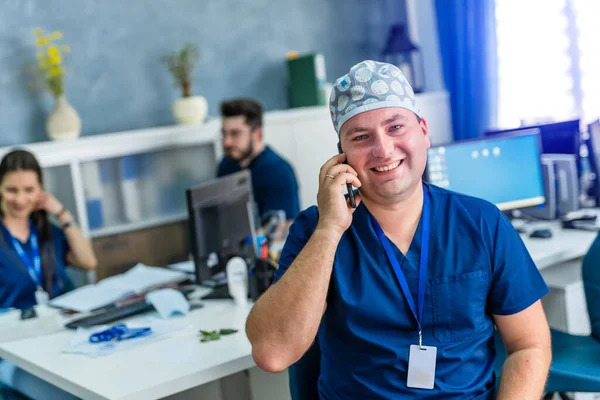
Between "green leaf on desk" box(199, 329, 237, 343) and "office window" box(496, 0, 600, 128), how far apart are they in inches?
116

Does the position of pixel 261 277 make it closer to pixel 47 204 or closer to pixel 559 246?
pixel 559 246

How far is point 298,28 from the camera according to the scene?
18.0 ft

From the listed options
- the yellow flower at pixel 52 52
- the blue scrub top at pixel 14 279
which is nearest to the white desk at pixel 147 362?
the blue scrub top at pixel 14 279

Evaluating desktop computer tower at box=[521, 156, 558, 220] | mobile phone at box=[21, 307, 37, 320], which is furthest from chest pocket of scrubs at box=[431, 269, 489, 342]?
desktop computer tower at box=[521, 156, 558, 220]

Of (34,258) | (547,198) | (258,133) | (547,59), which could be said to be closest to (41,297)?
(34,258)

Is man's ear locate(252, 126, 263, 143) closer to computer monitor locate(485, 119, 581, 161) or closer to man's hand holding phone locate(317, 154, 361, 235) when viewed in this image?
computer monitor locate(485, 119, 581, 161)

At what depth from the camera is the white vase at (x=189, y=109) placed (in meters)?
4.62

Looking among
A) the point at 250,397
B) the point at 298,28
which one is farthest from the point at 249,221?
the point at 298,28

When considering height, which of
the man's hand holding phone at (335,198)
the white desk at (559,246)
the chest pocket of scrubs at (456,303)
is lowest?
the white desk at (559,246)

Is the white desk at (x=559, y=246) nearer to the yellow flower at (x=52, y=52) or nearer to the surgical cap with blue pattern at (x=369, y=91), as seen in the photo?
the surgical cap with blue pattern at (x=369, y=91)

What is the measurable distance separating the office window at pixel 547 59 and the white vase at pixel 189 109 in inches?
76.1

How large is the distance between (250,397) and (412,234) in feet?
3.07

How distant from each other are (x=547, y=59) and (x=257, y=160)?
6.80 feet

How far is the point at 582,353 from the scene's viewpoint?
260cm
